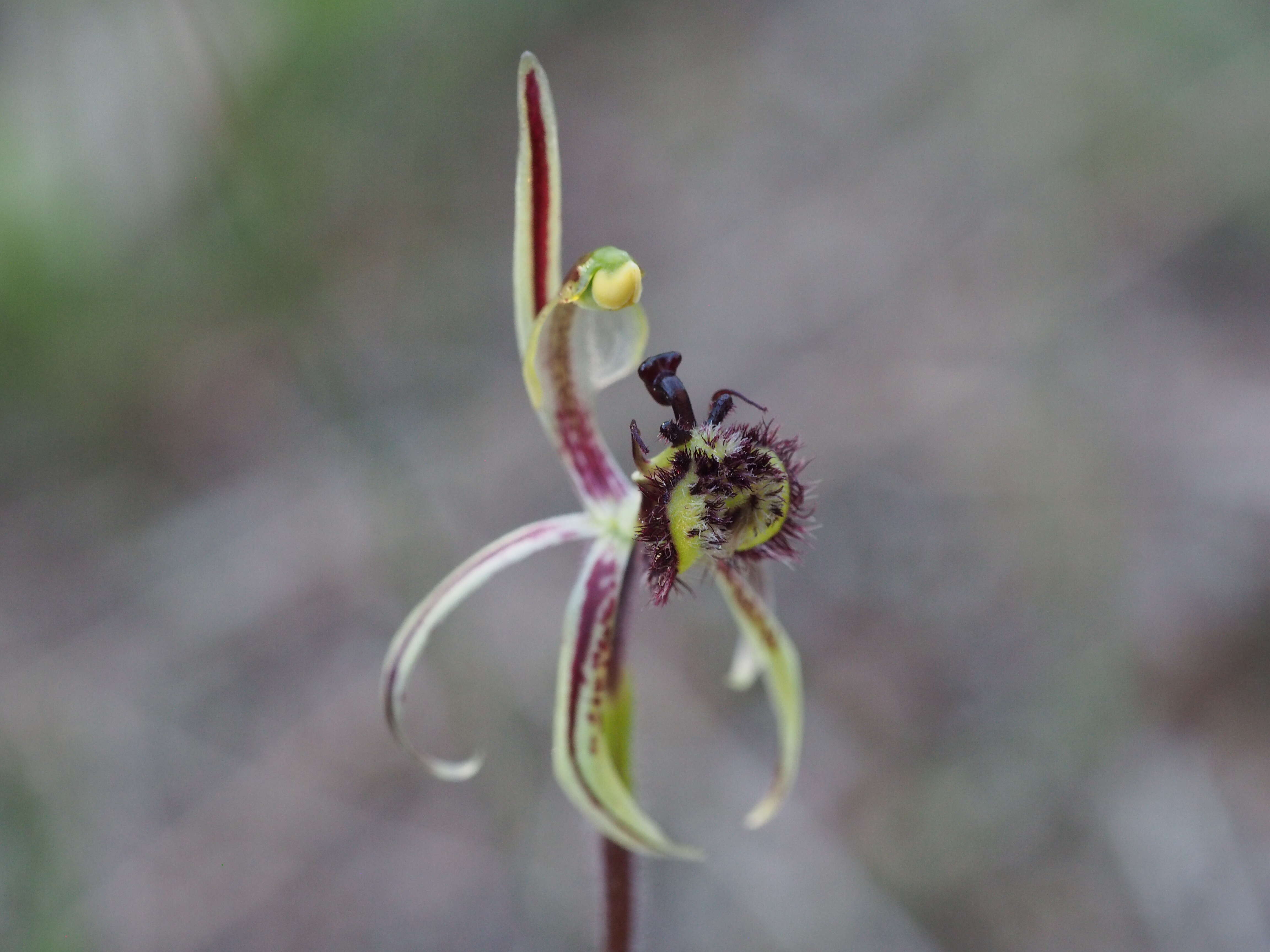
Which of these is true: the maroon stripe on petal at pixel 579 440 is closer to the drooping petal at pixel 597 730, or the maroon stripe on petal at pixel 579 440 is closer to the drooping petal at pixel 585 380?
the drooping petal at pixel 585 380

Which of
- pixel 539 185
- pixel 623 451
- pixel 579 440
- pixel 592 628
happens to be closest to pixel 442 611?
pixel 592 628

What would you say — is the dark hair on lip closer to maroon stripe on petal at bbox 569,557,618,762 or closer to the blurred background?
maroon stripe on petal at bbox 569,557,618,762

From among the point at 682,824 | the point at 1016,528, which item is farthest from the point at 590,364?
the point at 1016,528

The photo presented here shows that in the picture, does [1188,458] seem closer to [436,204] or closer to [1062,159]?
[1062,159]

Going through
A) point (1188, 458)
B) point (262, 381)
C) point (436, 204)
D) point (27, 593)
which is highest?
point (436, 204)

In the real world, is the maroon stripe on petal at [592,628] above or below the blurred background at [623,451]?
below

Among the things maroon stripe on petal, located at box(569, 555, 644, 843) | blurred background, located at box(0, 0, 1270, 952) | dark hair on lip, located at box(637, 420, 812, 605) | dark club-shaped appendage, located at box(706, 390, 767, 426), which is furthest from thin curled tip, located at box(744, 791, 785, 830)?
dark club-shaped appendage, located at box(706, 390, 767, 426)

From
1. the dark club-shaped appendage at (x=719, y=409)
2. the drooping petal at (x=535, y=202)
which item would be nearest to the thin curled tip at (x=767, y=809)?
the dark club-shaped appendage at (x=719, y=409)
